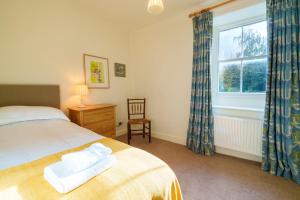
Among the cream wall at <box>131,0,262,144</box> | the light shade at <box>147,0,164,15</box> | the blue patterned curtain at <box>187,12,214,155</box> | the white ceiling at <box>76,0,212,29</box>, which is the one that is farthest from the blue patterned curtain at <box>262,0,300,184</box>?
the light shade at <box>147,0,164,15</box>

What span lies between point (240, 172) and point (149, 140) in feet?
5.31

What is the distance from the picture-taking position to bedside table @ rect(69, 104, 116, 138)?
2340mm

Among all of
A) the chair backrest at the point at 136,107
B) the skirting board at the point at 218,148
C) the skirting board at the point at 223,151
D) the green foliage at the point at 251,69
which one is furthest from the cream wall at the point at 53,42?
the green foliage at the point at 251,69

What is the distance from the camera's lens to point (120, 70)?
11.3 feet

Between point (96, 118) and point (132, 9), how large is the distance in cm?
207

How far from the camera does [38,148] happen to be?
3.83 ft

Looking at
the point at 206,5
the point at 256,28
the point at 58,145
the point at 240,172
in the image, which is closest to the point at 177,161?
the point at 240,172

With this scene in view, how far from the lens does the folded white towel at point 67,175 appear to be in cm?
72

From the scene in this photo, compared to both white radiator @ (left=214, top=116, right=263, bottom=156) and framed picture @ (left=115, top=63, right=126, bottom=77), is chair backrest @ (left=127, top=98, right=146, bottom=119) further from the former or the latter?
white radiator @ (left=214, top=116, right=263, bottom=156)

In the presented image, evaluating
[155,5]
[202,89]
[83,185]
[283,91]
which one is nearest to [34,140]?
[83,185]

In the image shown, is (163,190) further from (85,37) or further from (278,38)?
(85,37)

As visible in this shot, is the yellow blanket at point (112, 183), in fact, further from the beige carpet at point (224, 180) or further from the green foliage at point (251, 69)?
the green foliage at point (251, 69)

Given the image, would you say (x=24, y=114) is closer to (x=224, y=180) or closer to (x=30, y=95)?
(x=30, y=95)

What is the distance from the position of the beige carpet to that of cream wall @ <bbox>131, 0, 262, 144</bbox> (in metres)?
0.71
